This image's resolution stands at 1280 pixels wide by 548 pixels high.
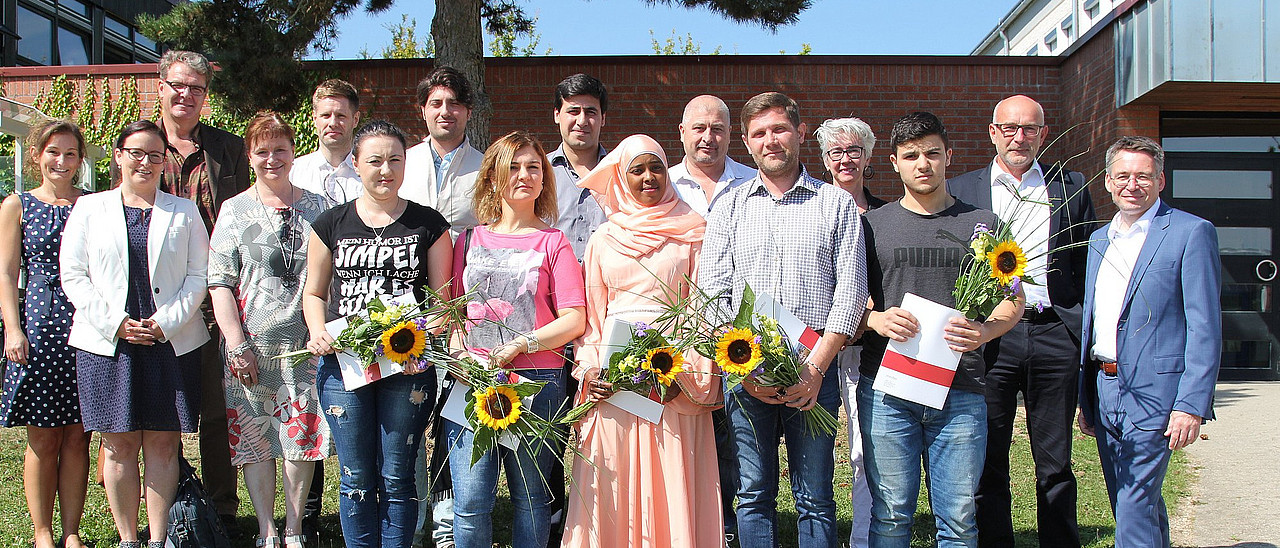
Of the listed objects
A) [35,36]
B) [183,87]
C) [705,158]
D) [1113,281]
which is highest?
[35,36]

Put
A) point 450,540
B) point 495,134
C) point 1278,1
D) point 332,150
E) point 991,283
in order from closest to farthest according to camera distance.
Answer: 1. point 991,283
2. point 450,540
3. point 332,150
4. point 1278,1
5. point 495,134

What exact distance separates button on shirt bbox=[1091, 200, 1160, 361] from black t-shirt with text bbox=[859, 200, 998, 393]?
706 mm

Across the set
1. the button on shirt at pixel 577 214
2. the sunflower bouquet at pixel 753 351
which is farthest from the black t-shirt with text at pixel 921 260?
the button on shirt at pixel 577 214

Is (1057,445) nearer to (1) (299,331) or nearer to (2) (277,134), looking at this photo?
(1) (299,331)

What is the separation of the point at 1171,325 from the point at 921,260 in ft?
3.78

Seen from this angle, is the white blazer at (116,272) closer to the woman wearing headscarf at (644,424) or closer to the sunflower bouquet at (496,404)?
the sunflower bouquet at (496,404)

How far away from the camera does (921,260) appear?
353cm

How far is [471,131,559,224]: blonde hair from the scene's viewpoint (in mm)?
3842

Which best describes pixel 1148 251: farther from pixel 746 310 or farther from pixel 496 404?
pixel 496 404

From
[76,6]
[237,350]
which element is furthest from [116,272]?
[76,6]

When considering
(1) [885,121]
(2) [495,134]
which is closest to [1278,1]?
(1) [885,121]

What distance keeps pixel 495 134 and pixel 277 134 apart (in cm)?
691

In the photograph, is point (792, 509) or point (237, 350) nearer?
point (237, 350)

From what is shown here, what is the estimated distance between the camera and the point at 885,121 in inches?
442
